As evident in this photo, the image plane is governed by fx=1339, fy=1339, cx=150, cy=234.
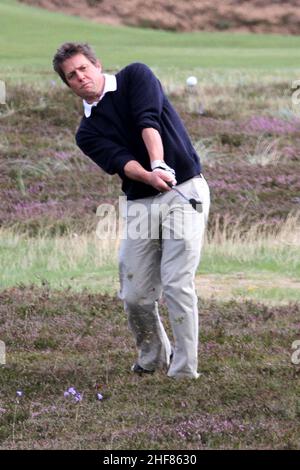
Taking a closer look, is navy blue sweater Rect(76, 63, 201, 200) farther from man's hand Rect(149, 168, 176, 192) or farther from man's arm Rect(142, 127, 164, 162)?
man's hand Rect(149, 168, 176, 192)

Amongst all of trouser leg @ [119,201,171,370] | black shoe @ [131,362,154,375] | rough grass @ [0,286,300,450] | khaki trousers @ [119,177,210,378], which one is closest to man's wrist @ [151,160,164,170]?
khaki trousers @ [119,177,210,378]

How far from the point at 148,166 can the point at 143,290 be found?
0.80 metres

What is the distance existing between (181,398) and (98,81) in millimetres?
1924

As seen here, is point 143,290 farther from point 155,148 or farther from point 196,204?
point 155,148

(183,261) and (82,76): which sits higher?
(82,76)

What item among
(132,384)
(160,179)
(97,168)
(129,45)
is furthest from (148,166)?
(129,45)

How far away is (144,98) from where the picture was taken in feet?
25.7

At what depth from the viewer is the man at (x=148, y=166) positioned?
7859 mm

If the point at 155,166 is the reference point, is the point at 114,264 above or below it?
below

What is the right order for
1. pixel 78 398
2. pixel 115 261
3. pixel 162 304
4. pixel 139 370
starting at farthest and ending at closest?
Answer: pixel 115 261 < pixel 162 304 < pixel 139 370 < pixel 78 398

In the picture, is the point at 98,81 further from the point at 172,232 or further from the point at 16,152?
the point at 16,152
